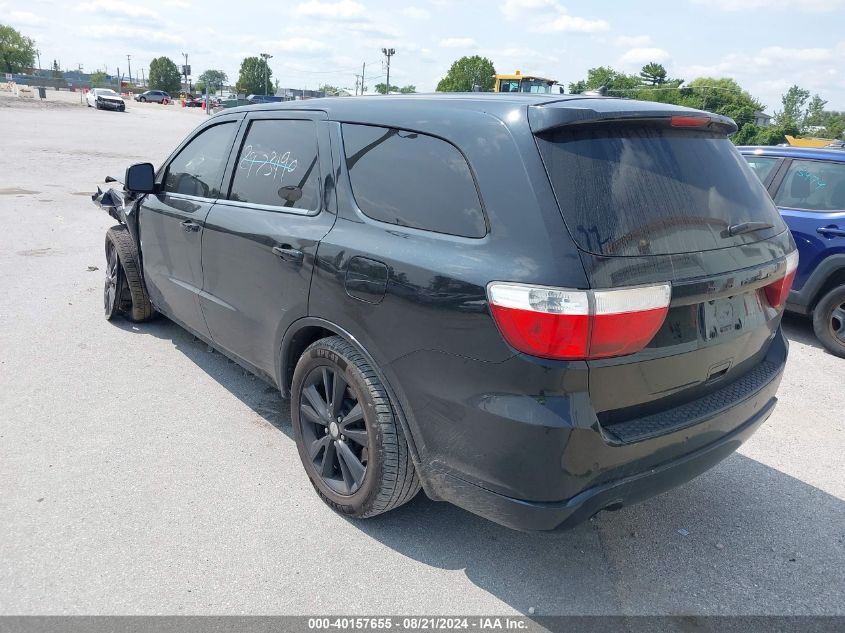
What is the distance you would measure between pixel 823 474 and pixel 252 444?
10.6ft

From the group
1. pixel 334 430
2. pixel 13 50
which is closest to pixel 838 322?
pixel 334 430

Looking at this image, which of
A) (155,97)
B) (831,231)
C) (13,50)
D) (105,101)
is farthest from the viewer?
(13,50)

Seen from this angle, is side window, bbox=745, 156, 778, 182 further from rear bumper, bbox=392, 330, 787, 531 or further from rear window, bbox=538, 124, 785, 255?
rear bumper, bbox=392, 330, 787, 531

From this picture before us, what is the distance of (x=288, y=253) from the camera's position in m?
3.02

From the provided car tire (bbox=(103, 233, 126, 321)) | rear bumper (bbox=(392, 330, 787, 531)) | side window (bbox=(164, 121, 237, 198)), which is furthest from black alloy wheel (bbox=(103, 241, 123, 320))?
rear bumper (bbox=(392, 330, 787, 531))

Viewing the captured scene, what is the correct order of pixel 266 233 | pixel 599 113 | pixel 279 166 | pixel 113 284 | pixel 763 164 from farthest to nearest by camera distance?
pixel 763 164
pixel 113 284
pixel 279 166
pixel 266 233
pixel 599 113

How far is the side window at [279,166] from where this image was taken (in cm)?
311

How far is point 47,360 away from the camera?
4566 millimetres

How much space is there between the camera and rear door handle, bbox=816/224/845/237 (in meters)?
5.55

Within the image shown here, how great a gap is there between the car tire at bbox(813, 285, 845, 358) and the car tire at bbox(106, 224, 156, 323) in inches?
228

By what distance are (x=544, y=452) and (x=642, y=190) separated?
994 millimetres

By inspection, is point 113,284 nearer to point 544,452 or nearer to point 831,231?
point 544,452

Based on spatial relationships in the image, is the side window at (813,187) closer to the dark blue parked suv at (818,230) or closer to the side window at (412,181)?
the dark blue parked suv at (818,230)

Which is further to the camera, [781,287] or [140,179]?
[140,179]
